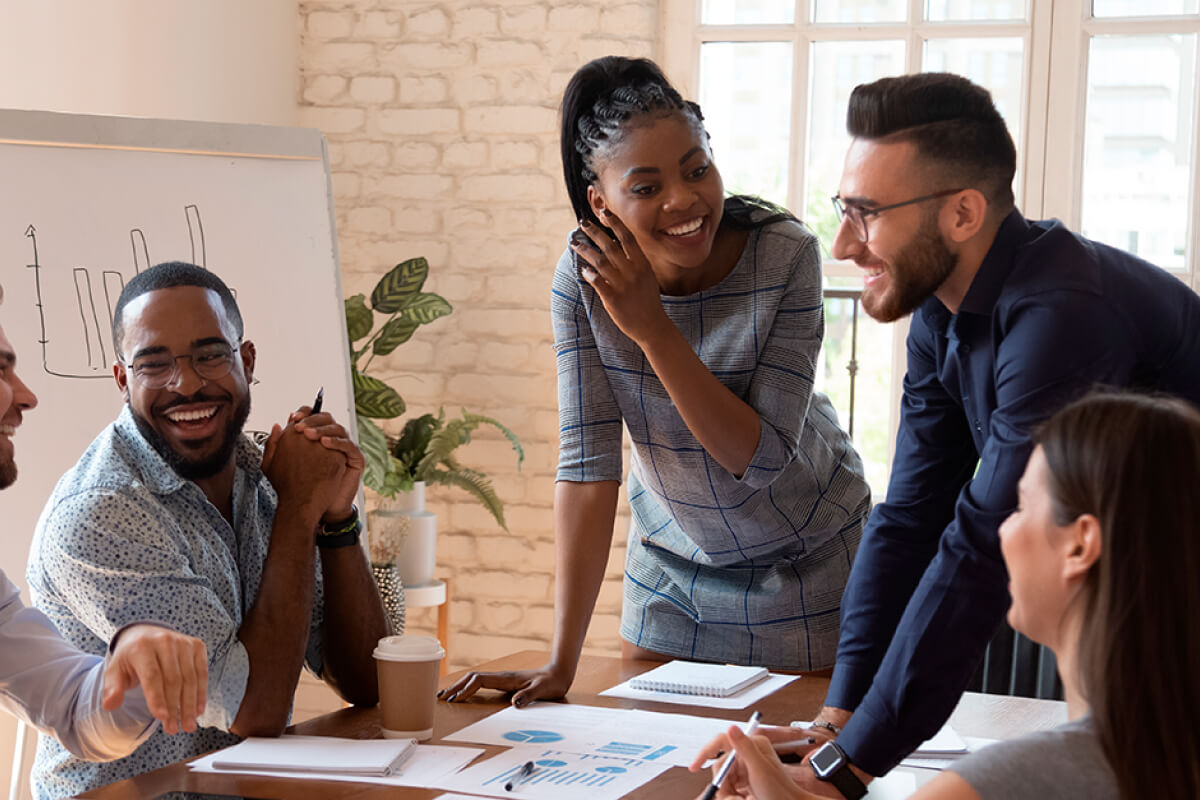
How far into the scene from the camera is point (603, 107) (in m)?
1.80

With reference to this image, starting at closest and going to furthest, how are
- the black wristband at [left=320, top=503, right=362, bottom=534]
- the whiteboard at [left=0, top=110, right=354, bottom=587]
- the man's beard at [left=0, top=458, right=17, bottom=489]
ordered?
the man's beard at [left=0, top=458, right=17, bottom=489] → the black wristband at [left=320, top=503, right=362, bottom=534] → the whiteboard at [left=0, top=110, right=354, bottom=587]

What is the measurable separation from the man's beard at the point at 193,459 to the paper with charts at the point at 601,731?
49cm

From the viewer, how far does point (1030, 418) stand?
1.21m

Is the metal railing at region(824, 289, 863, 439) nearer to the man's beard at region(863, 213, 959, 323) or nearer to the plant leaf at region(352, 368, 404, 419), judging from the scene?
the plant leaf at region(352, 368, 404, 419)

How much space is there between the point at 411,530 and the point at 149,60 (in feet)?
4.54

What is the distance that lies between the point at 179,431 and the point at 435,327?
2164mm

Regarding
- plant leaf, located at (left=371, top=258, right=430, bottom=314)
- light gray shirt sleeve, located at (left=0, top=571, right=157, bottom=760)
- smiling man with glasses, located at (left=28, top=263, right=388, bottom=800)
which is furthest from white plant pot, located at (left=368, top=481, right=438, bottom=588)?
light gray shirt sleeve, located at (left=0, top=571, right=157, bottom=760)

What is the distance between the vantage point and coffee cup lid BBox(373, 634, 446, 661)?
1.49 metres

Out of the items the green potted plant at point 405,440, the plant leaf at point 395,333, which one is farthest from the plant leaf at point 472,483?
the plant leaf at point 395,333

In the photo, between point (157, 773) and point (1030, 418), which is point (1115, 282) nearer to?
point (1030, 418)

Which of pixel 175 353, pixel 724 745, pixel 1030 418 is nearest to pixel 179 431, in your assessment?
pixel 175 353

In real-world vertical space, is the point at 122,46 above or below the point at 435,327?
above

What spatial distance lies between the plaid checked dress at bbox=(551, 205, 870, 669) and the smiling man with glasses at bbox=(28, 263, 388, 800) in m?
0.36

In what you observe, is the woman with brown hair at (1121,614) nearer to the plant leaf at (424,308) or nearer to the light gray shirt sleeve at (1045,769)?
the light gray shirt sleeve at (1045,769)
